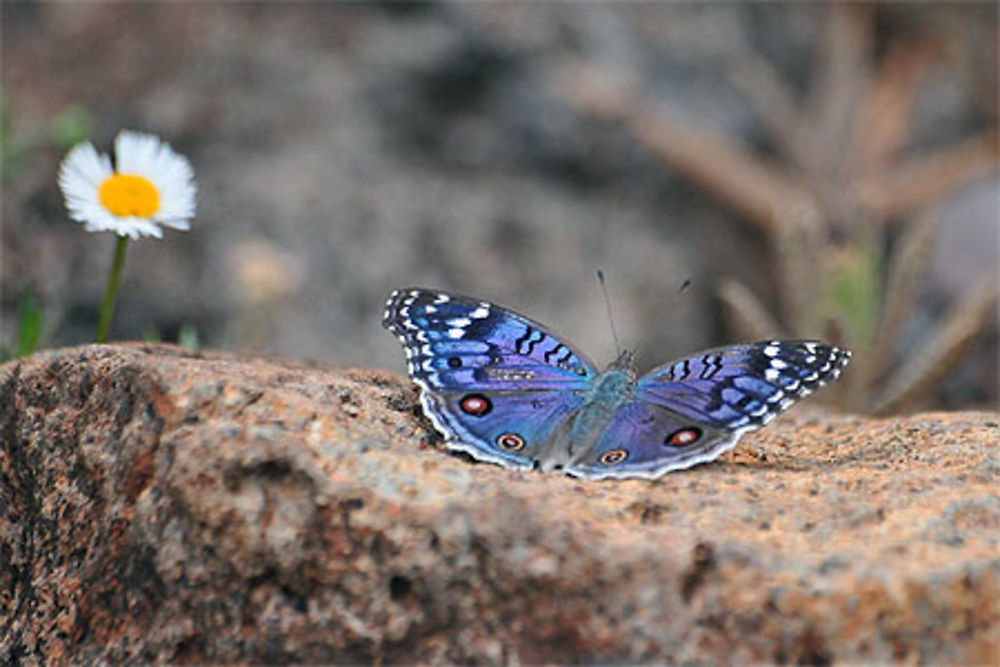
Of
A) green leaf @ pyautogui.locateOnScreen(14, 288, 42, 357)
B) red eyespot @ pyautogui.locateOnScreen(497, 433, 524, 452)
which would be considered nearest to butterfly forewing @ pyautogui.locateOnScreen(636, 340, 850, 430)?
red eyespot @ pyautogui.locateOnScreen(497, 433, 524, 452)

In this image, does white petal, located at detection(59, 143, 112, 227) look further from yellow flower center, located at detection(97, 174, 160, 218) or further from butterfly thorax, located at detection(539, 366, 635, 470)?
butterfly thorax, located at detection(539, 366, 635, 470)

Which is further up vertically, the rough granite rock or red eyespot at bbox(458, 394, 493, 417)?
red eyespot at bbox(458, 394, 493, 417)

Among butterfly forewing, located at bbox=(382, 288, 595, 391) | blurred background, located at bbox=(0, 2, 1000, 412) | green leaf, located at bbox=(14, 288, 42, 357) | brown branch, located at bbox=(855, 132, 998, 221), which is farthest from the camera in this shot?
brown branch, located at bbox=(855, 132, 998, 221)

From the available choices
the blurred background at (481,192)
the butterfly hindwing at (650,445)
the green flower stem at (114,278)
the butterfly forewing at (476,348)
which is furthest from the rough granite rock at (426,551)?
the blurred background at (481,192)

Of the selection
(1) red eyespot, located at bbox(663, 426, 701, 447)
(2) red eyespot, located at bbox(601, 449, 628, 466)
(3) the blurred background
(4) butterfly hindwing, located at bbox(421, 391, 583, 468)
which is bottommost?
(2) red eyespot, located at bbox(601, 449, 628, 466)

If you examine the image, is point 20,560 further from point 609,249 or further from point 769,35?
point 769,35

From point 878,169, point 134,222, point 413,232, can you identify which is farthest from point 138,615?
point 878,169
